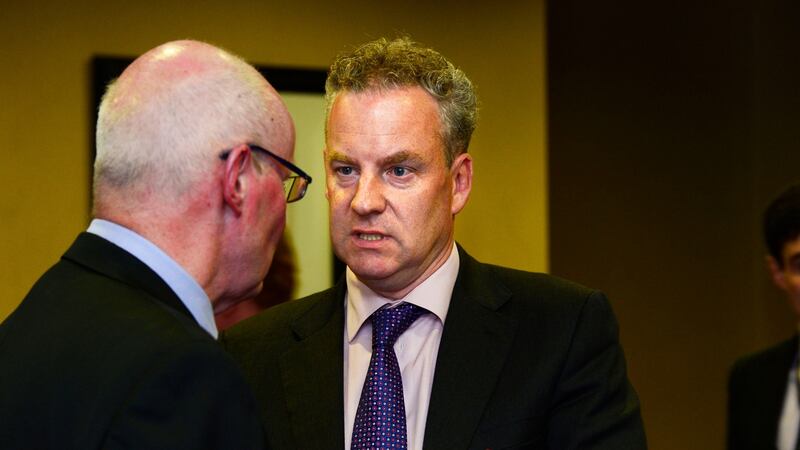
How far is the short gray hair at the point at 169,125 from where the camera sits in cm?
152

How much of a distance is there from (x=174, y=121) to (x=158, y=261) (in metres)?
0.19

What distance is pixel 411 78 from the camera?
221cm

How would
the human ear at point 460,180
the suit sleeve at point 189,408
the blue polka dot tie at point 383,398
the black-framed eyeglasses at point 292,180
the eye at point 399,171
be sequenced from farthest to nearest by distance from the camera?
the human ear at point 460,180 → the eye at point 399,171 → the blue polka dot tie at point 383,398 → the black-framed eyeglasses at point 292,180 → the suit sleeve at point 189,408

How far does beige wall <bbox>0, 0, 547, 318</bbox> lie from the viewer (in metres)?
3.62

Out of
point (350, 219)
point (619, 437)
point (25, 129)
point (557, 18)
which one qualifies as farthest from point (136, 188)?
point (557, 18)

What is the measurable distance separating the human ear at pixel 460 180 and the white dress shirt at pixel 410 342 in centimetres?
11

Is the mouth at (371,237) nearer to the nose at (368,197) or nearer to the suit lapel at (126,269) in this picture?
the nose at (368,197)

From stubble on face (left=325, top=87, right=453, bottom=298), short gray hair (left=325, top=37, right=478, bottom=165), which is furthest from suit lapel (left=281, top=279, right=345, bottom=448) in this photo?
short gray hair (left=325, top=37, right=478, bottom=165)

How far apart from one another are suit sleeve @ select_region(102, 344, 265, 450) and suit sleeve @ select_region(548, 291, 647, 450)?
0.80 metres

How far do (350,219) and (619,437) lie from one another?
0.64 m

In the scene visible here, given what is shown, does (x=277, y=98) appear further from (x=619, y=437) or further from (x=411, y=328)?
(x=619, y=437)

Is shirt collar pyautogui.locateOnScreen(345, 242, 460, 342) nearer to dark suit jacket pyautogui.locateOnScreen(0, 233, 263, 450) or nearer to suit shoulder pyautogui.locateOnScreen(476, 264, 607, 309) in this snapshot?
suit shoulder pyautogui.locateOnScreen(476, 264, 607, 309)

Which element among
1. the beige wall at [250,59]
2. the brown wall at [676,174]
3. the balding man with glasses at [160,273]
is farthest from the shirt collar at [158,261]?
the brown wall at [676,174]

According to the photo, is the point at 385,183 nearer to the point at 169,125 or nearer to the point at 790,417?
the point at 169,125
